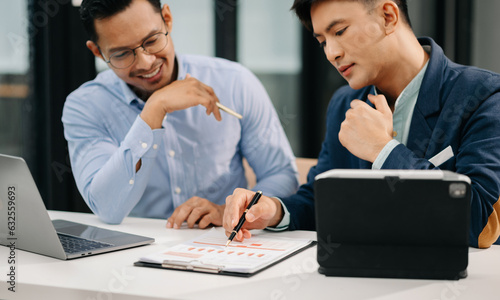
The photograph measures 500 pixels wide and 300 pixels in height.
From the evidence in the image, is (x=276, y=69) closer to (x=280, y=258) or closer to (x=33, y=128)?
(x=33, y=128)

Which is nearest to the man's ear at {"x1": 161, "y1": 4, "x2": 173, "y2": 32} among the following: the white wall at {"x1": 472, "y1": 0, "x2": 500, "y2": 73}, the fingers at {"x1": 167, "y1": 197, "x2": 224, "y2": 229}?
the fingers at {"x1": 167, "y1": 197, "x2": 224, "y2": 229}

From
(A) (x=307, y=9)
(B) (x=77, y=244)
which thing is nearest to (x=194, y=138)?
(A) (x=307, y=9)

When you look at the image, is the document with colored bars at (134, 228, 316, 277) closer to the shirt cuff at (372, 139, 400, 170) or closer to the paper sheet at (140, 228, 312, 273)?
the paper sheet at (140, 228, 312, 273)

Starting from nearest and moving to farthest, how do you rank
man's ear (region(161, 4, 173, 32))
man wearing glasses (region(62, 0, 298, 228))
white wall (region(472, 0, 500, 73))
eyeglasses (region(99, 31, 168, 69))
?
man wearing glasses (region(62, 0, 298, 228)), eyeglasses (region(99, 31, 168, 69)), man's ear (region(161, 4, 173, 32)), white wall (region(472, 0, 500, 73))

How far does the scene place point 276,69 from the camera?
119 inches

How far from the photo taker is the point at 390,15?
137cm

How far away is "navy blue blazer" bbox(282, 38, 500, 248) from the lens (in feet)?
A: 3.67

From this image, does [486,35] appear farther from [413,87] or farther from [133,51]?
[133,51]

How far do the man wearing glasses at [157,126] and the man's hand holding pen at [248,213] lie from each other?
1.10ft

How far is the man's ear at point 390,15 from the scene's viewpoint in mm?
1362

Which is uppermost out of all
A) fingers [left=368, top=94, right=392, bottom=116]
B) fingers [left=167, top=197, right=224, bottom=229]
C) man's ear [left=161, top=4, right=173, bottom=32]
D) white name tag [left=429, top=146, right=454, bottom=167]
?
man's ear [left=161, top=4, right=173, bottom=32]

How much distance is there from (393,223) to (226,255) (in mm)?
339

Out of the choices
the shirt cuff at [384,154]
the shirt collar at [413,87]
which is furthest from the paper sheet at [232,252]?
the shirt collar at [413,87]

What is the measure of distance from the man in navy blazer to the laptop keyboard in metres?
0.29
